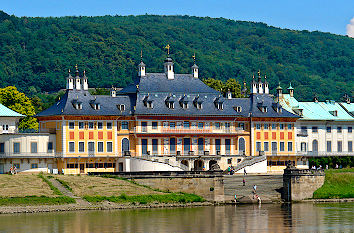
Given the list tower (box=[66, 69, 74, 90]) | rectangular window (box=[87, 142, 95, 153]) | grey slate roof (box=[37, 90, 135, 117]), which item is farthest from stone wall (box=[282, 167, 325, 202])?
tower (box=[66, 69, 74, 90])

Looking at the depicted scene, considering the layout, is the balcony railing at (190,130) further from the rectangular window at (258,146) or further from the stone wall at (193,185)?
the stone wall at (193,185)

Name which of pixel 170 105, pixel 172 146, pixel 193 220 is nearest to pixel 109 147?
pixel 172 146

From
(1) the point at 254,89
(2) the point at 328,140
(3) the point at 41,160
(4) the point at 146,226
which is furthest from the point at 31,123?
(4) the point at 146,226

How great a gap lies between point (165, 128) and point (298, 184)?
734 inches

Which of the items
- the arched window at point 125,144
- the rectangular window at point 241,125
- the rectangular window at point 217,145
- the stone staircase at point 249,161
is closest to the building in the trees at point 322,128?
the rectangular window at point 241,125

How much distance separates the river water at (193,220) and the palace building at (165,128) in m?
16.5

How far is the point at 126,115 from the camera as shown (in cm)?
10700

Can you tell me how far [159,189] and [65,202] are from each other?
11375 mm

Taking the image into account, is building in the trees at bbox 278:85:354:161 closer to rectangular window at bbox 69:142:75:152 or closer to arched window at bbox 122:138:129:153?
arched window at bbox 122:138:129:153

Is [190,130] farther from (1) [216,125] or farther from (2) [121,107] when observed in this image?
(2) [121,107]

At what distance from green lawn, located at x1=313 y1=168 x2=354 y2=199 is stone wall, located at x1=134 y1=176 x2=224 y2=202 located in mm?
10532

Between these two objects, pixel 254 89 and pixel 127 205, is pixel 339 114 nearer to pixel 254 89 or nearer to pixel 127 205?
pixel 254 89

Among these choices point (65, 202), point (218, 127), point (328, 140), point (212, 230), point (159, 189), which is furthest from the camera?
point (328, 140)

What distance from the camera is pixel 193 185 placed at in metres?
94.1
